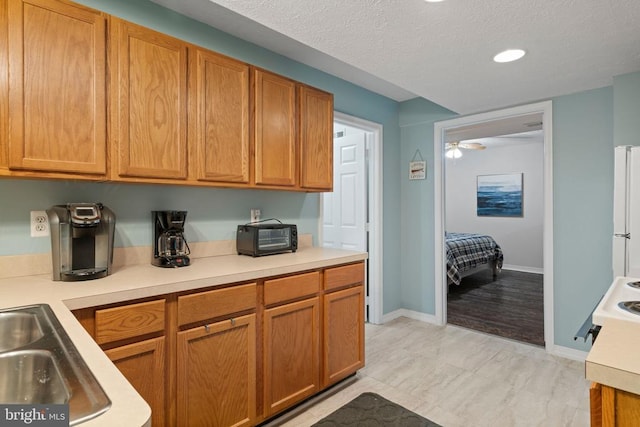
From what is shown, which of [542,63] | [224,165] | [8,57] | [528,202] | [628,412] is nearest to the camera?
[628,412]

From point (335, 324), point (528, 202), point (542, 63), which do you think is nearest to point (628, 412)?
point (335, 324)

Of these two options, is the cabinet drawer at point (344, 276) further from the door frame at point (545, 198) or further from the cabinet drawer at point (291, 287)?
the door frame at point (545, 198)

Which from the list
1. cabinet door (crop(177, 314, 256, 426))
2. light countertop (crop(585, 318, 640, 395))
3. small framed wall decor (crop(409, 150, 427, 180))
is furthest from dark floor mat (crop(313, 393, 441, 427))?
small framed wall decor (crop(409, 150, 427, 180))

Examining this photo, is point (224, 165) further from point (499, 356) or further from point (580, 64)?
point (499, 356)

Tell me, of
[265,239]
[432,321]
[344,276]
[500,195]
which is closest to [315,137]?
[265,239]

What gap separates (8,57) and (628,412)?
2338 mm

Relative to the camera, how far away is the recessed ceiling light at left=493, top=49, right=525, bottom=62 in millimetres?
2045

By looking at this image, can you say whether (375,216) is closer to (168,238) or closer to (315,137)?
(315,137)

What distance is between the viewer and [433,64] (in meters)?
2.24

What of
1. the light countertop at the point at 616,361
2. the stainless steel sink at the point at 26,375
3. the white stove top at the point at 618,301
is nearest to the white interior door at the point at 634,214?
the white stove top at the point at 618,301

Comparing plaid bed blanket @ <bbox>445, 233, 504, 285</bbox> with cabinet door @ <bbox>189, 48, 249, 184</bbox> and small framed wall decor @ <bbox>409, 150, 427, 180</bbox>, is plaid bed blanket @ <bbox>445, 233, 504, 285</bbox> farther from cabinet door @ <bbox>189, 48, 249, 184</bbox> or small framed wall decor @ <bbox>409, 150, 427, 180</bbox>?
cabinet door @ <bbox>189, 48, 249, 184</bbox>

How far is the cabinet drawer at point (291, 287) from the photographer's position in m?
1.89

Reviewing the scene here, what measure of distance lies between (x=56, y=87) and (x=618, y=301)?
2.48 metres

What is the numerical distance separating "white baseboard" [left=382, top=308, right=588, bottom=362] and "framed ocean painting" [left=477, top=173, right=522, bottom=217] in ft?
13.0
